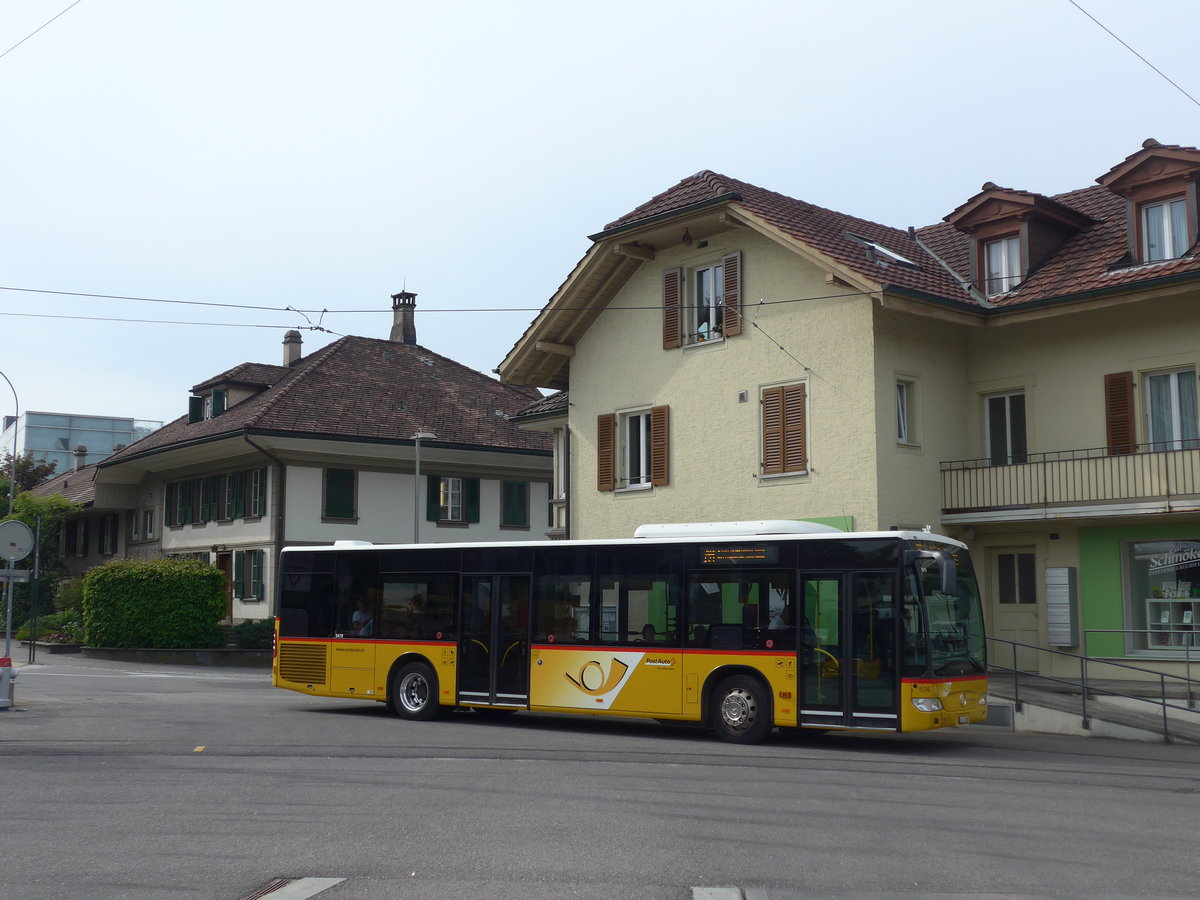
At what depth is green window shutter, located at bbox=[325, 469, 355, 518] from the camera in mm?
40375

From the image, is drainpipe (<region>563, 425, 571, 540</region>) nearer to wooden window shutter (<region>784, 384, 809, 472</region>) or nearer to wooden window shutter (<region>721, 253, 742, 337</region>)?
wooden window shutter (<region>721, 253, 742, 337</region>)

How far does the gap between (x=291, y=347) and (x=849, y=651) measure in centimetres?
3487

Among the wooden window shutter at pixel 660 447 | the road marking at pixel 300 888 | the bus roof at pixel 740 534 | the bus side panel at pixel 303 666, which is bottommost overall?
the road marking at pixel 300 888

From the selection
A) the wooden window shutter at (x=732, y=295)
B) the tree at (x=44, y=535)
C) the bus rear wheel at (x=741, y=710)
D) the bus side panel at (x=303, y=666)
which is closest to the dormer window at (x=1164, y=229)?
the wooden window shutter at (x=732, y=295)

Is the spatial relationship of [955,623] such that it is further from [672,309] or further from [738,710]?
[672,309]

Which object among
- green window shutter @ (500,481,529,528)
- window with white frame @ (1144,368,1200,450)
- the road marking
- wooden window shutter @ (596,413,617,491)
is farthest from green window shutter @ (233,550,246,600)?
the road marking

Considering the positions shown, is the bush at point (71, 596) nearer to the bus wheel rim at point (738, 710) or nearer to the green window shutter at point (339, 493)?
the green window shutter at point (339, 493)

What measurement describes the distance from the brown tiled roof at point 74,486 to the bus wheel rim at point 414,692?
31914 mm

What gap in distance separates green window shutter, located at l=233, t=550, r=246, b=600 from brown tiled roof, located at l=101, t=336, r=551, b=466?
12.5ft

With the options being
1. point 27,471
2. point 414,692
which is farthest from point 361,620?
point 27,471

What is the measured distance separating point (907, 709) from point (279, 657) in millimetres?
10518

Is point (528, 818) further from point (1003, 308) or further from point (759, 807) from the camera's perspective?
point (1003, 308)

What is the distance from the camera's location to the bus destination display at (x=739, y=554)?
17.1 m

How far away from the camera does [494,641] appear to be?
63.9 ft
